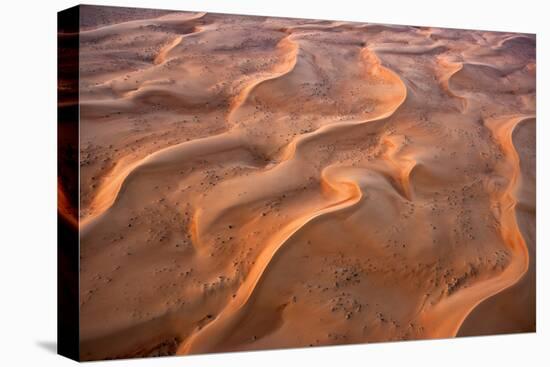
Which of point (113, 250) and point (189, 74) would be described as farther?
point (189, 74)

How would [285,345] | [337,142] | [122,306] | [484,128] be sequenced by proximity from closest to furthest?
1. [122,306]
2. [285,345]
3. [337,142]
4. [484,128]

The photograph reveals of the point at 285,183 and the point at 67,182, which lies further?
the point at 285,183

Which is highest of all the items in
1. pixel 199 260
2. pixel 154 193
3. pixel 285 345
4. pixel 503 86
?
pixel 503 86

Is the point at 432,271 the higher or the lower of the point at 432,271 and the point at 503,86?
the lower

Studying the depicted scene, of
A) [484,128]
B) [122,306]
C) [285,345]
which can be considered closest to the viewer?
[122,306]

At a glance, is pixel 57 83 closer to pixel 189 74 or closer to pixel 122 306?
pixel 189 74

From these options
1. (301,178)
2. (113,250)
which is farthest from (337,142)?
(113,250)

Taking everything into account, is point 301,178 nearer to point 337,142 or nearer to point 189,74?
point 337,142
